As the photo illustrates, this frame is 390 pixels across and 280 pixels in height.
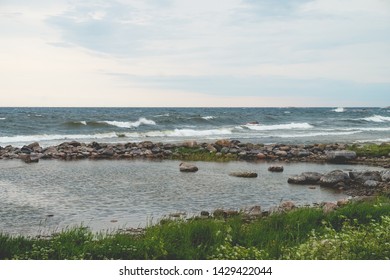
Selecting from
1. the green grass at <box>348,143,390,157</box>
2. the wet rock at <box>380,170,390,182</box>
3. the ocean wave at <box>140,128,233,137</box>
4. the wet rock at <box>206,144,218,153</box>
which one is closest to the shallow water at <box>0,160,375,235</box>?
the wet rock at <box>380,170,390,182</box>

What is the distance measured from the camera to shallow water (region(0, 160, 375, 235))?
11.1 meters

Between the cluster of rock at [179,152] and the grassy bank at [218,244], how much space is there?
1511cm

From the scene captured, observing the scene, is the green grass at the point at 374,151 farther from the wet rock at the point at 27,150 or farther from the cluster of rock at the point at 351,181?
the wet rock at the point at 27,150

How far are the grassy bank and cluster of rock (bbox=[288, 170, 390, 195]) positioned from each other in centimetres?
657

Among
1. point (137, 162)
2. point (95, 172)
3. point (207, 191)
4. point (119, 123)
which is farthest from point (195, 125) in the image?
point (207, 191)

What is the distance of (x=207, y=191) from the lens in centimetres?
1490

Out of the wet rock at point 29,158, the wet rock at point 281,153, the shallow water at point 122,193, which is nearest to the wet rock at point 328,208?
the shallow water at point 122,193

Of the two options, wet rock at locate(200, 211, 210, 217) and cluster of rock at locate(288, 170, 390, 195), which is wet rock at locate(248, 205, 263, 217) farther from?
cluster of rock at locate(288, 170, 390, 195)

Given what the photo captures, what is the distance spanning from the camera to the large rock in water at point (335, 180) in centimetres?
1598

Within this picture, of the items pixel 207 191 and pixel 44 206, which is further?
pixel 207 191

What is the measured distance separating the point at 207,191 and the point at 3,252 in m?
8.45

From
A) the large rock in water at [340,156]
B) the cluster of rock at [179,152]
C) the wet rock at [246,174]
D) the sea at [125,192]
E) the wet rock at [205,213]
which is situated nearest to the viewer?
the sea at [125,192]

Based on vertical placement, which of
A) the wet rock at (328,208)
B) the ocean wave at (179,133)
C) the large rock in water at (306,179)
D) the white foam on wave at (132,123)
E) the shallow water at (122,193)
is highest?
the white foam on wave at (132,123)
